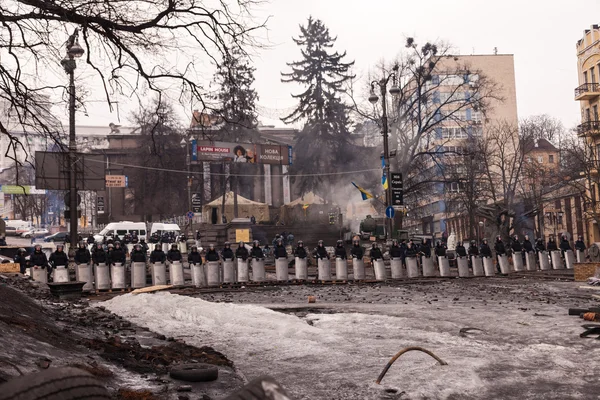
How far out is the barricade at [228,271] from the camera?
25141 millimetres

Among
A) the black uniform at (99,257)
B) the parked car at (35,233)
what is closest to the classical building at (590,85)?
the black uniform at (99,257)

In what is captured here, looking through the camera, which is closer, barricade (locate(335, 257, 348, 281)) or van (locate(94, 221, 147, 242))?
barricade (locate(335, 257, 348, 281))

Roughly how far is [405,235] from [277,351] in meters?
29.0

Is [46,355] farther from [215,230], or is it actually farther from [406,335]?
[215,230]

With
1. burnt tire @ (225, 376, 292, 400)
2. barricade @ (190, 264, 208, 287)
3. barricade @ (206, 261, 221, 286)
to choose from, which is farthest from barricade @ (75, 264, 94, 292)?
burnt tire @ (225, 376, 292, 400)

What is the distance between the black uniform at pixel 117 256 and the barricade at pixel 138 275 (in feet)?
1.37

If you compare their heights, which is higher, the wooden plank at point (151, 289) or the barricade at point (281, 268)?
the barricade at point (281, 268)

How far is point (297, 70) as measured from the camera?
7019 centimetres

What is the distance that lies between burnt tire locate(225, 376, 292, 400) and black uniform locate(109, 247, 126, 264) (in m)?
21.6

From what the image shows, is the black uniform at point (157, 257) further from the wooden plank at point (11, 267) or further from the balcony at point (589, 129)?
the balcony at point (589, 129)

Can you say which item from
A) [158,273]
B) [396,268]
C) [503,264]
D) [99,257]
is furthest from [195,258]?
[503,264]

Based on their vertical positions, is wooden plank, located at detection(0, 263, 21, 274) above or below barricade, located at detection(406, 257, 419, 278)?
above

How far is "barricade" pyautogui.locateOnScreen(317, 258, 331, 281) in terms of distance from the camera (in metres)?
25.8

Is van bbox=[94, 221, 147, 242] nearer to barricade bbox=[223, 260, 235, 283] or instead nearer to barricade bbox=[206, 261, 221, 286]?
barricade bbox=[223, 260, 235, 283]
